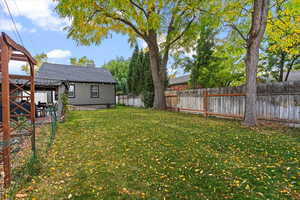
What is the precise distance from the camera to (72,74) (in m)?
15.7

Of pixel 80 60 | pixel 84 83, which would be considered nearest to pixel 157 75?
pixel 84 83

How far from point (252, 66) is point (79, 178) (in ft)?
22.3

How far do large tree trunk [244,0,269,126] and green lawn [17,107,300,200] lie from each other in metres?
1.63

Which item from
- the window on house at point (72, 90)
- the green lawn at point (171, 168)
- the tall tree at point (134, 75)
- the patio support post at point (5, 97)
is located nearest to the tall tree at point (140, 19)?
the window on house at point (72, 90)

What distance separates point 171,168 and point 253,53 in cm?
575

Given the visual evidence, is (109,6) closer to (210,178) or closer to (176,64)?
(176,64)

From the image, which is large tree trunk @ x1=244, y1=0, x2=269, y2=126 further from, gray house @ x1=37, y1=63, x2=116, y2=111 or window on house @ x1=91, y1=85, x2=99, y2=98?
window on house @ x1=91, y1=85, x2=99, y2=98

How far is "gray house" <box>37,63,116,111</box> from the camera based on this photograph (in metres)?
14.7

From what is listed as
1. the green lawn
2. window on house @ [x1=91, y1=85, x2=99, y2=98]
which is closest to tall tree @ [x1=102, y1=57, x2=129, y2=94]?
window on house @ [x1=91, y1=85, x2=99, y2=98]

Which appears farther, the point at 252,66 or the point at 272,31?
the point at 272,31

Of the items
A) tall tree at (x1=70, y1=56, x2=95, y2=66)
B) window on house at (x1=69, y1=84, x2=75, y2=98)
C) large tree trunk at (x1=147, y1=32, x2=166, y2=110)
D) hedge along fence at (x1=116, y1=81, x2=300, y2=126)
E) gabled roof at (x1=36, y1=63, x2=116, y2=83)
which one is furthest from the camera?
tall tree at (x1=70, y1=56, x2=95, y2=66)

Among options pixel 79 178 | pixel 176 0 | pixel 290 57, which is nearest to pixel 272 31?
pixel 290 57

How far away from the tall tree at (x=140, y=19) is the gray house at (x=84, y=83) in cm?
487

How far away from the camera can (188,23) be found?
11.2 metres
